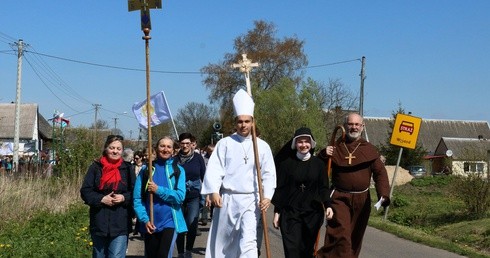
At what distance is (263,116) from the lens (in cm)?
5153

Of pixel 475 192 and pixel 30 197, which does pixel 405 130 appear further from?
pixel 30 197

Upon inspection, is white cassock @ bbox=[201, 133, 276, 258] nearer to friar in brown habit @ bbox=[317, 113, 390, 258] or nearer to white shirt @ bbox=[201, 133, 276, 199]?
white shirt @ bbox=[201, 133, 276, 199]

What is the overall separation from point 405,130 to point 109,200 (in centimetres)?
1191

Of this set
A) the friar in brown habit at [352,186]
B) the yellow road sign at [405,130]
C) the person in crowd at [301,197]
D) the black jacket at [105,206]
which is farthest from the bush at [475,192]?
the black jacket at [105,206]

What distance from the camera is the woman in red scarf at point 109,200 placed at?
7.95 meters

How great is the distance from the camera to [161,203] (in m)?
8.11

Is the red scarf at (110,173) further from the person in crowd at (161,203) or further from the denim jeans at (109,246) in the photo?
the denim jeans at (109,246)

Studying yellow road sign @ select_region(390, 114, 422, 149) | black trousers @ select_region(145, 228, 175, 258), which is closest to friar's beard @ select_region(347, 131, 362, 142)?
black trousers @ select_region(145, 228, 175, 258)

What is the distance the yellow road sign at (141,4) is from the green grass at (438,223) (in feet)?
23.1

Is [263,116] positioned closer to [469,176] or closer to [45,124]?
[469,176]

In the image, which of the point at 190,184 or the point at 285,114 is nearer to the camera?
the point at 190,184

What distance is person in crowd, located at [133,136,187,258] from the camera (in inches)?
316

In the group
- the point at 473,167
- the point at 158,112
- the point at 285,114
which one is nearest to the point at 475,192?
the point at 473,167

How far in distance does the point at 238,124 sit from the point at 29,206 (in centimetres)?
832
